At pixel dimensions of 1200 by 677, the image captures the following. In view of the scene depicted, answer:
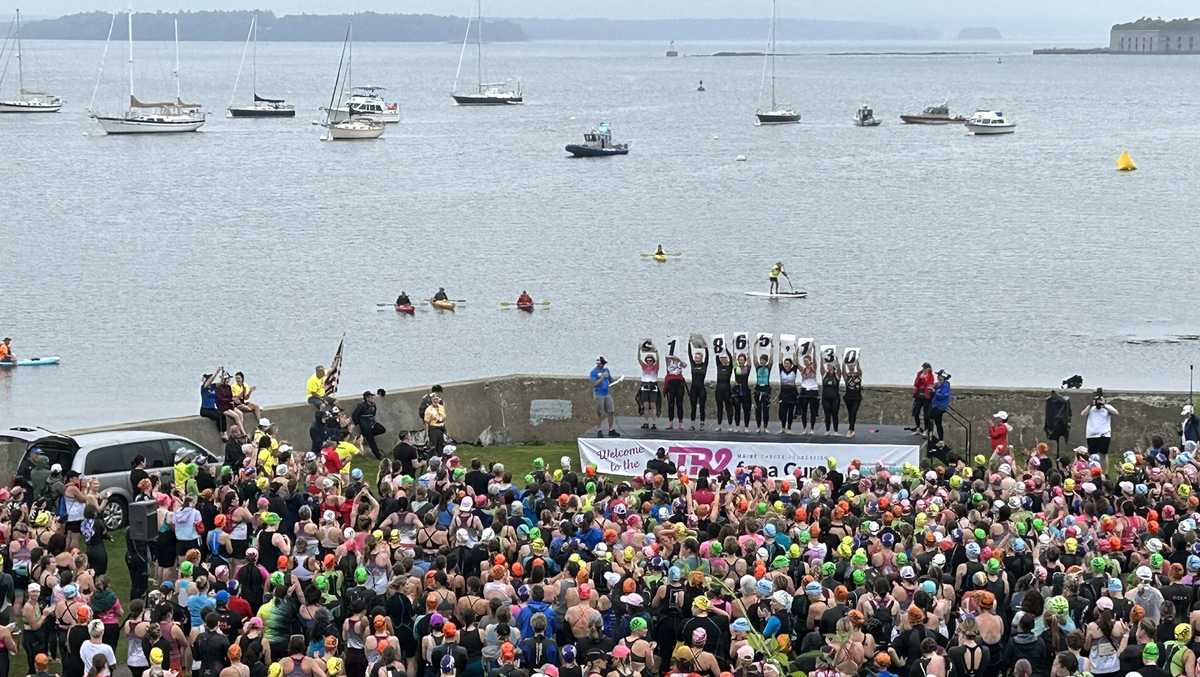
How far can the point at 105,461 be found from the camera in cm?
2248

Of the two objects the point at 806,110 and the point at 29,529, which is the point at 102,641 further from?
the point at 806,110

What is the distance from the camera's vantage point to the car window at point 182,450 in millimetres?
23086

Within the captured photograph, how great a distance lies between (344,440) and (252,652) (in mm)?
11371

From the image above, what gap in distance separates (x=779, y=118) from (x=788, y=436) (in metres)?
145

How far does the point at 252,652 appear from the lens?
15672 millimetres

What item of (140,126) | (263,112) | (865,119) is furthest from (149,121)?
(865,119)

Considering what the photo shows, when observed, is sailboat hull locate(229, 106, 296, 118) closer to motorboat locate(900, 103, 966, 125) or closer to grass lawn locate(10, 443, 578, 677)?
motorboat locate(900, 103, 966, 125)

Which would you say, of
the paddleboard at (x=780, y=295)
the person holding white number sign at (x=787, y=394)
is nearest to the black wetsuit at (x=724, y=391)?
the person holding white number sign at (x=787, y=394)

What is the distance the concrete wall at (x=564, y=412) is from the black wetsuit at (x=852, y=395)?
113cm

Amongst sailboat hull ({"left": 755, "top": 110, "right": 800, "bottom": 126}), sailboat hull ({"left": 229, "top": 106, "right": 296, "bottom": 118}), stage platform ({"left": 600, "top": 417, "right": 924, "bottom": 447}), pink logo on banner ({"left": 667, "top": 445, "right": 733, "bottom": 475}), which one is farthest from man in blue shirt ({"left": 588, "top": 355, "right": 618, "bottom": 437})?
sailboat hull ({"left": 229, "top": 106, "right": 296, "bottom": 118})

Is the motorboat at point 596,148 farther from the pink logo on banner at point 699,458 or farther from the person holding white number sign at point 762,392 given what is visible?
the pink logo on banner at point 699,458

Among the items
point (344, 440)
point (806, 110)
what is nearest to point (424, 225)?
point (344, 440)

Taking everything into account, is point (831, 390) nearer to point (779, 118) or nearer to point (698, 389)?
point (698, 389)

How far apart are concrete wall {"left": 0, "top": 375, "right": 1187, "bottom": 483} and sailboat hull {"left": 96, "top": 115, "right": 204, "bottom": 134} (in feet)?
415
